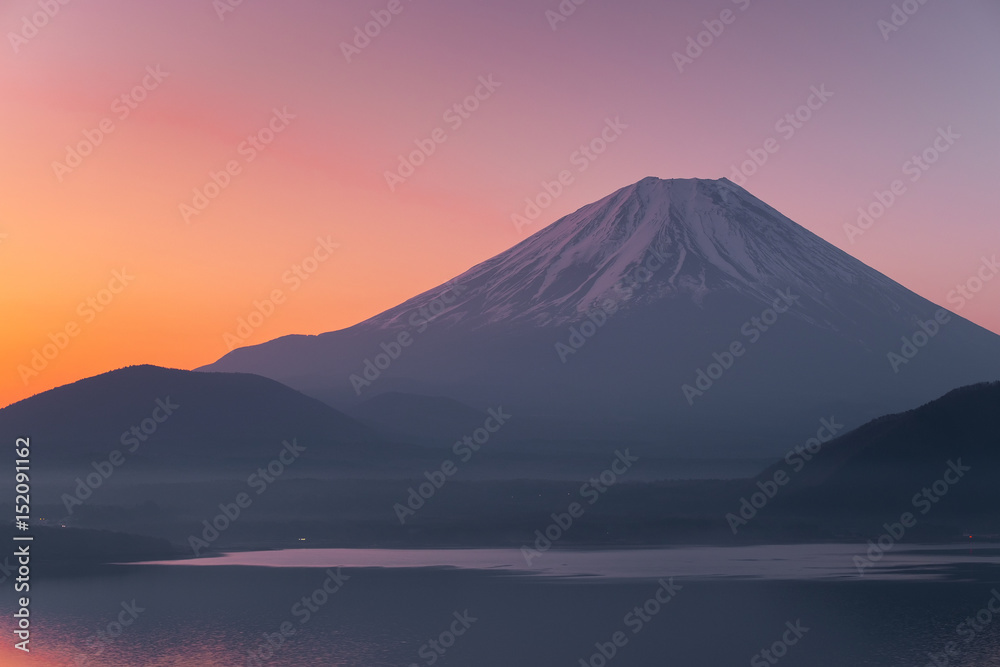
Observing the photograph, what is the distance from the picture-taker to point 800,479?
135m

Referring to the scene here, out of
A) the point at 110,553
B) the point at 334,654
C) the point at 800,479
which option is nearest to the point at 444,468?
the point at 800,479

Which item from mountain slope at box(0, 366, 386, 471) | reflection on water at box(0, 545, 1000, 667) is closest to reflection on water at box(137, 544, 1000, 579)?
reflection on water at box(0, 545, 1000, 667)

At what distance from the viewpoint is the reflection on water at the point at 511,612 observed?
49125 mm

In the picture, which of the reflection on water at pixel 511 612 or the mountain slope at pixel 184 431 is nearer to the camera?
the reflection on water at pixel 511 612

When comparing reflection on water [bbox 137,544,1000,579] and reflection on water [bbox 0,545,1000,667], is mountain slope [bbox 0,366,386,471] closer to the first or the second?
reflection on water [bbox 137,544,1000,579]

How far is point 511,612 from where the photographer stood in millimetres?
60719

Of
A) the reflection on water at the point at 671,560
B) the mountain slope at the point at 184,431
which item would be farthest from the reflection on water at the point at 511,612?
the mountain slope at the point at 184,431

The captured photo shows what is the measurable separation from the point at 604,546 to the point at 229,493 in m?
51.4

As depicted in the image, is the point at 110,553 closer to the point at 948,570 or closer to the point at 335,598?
the point at 335,598

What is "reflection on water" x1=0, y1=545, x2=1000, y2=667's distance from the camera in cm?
4912

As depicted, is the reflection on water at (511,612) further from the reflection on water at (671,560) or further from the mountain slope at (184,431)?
the mountain slope at (184,431)

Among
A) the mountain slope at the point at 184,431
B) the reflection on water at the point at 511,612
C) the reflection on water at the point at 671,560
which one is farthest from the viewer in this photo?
the mountain slope at the point at 184,431

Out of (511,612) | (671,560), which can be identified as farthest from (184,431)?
(511,612)

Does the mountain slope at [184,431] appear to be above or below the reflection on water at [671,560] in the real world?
below
